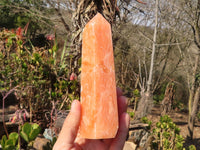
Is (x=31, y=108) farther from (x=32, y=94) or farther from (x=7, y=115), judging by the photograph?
(x=7, y=115)

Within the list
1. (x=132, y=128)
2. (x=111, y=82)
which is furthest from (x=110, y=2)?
(x=132, y=128)

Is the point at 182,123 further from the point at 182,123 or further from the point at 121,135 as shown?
the point at 121,135

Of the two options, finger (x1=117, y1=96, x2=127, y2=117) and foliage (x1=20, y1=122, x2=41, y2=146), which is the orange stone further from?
foliage (x1=20, y1=122, x2=41, y2=146)

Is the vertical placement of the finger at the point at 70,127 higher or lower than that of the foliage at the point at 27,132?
higher

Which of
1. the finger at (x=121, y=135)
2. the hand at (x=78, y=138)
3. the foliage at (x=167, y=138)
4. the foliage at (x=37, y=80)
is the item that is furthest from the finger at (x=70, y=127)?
the foliage at (x=167, y=138)

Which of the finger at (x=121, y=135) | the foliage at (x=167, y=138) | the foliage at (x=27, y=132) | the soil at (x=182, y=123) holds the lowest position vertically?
the soil at (x=182, y=123)

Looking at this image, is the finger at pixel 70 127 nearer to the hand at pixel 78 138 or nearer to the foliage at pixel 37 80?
the hand at pixel 78 138
